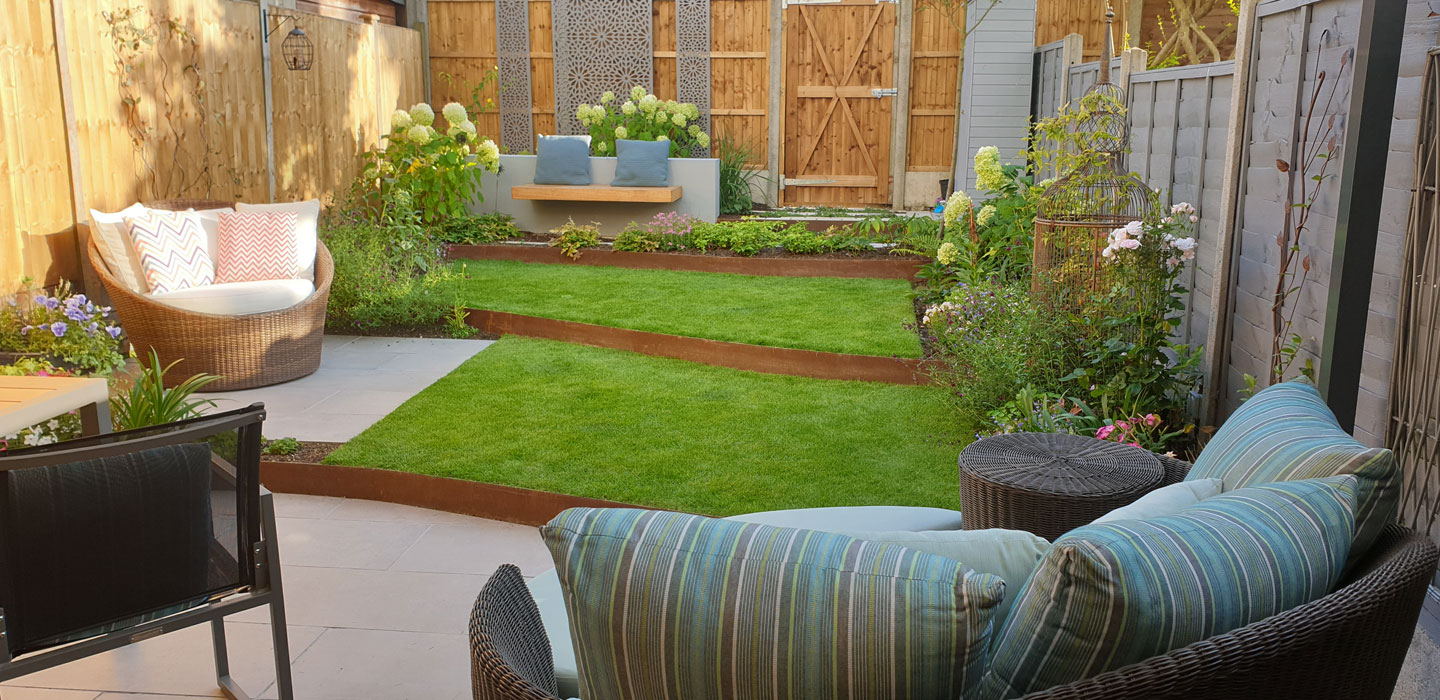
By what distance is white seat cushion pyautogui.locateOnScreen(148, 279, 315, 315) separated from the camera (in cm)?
502

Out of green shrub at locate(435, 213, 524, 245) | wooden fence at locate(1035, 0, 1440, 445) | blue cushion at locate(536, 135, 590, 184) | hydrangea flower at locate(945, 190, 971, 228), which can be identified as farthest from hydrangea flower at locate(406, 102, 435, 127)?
wooden fence at locate(1035, 0, 1440, 445)

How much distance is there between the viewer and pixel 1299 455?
1569mm

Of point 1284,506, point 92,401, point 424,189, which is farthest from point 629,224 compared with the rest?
point 1284,506

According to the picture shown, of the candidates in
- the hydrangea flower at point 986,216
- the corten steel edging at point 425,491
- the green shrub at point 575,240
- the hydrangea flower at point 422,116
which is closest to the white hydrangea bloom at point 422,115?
the hydrangea flower at point 422,116

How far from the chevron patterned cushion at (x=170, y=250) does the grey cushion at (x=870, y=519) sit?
3966mm

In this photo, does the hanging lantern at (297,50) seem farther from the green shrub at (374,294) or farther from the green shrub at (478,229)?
the green shrub at (478,229)

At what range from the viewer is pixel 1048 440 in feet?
9.07

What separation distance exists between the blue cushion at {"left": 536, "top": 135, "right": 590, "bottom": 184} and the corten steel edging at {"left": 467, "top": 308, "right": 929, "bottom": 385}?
348cm

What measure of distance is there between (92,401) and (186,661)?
2.46ft

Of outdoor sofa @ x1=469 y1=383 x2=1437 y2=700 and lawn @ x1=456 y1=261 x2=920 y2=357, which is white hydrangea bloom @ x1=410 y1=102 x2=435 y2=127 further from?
outdoor sofa @ x1=469 y1=383 x2=1437 y2=700

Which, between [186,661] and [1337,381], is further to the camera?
[186,661]

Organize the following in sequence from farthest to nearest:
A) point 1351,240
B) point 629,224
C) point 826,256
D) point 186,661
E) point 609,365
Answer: point 629,224
point 826,256
point 609,365
point 186,661
point 1351,240

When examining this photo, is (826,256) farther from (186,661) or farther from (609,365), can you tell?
(186,661)

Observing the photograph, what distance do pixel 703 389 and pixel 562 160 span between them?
514 centimetres
